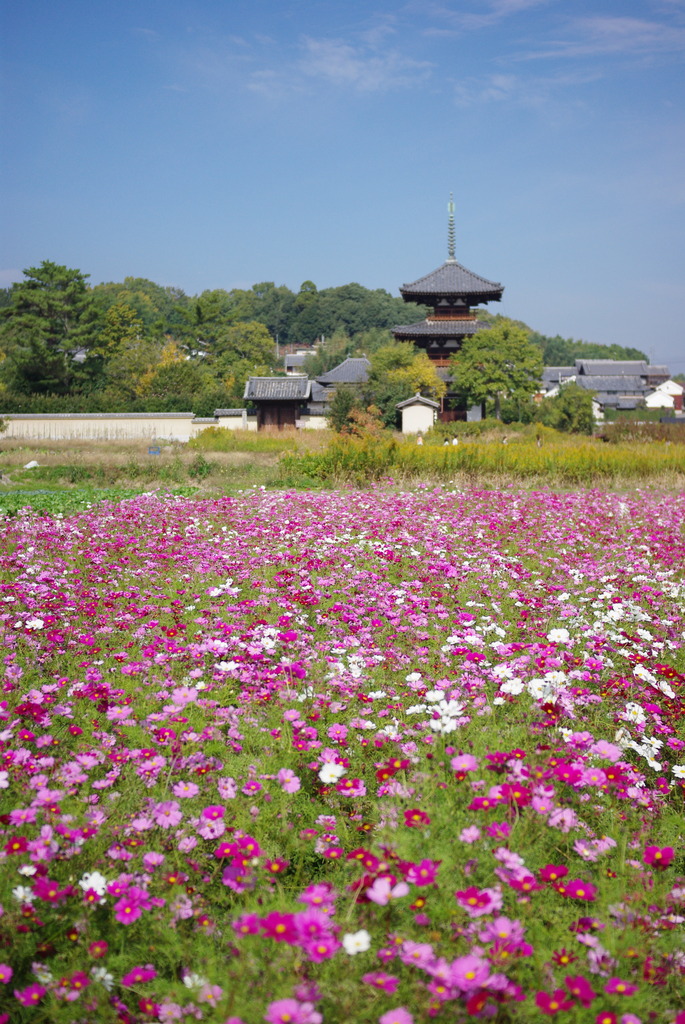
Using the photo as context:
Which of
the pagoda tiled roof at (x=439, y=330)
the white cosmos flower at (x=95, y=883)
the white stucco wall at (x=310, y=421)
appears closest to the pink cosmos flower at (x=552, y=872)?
the white cosmos flower at (x=95, y=883)

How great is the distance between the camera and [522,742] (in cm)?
239

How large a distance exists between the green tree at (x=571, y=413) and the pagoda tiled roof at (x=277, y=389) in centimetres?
1156

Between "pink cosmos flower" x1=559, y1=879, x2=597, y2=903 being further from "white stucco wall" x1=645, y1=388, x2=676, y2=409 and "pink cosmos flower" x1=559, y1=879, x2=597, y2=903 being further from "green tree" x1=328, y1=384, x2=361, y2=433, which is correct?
"white stucco wall" x1=645, y1=388, x2=676, y2=409

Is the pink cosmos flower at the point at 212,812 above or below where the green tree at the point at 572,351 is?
below

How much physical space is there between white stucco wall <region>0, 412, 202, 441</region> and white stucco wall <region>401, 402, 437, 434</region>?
30.2 ft

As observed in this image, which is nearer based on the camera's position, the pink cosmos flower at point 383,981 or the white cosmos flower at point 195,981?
the pink cosmos flower at point 383,981

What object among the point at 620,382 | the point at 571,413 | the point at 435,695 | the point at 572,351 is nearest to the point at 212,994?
the point at 435,695

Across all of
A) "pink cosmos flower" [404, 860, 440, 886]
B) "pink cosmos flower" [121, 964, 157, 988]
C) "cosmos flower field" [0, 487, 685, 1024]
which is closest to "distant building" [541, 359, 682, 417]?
"cosmos flower field" [0, 487, 685, 1024]

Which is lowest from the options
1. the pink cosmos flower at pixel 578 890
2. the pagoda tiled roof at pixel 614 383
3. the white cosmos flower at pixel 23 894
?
the white cosmos flower at pixel 23 894

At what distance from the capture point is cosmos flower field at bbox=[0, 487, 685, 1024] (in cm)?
150

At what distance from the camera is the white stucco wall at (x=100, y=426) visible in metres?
26.9

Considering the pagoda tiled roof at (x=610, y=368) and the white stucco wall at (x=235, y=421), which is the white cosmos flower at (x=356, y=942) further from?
the pagoda tiled roof at (x=610, y=368)

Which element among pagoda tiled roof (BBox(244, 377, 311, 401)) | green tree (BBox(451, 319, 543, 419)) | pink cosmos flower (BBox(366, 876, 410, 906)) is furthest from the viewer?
pagoda tiled roof (BBox(244, 377, 311, 401))

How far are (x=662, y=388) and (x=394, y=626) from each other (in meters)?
81.8
